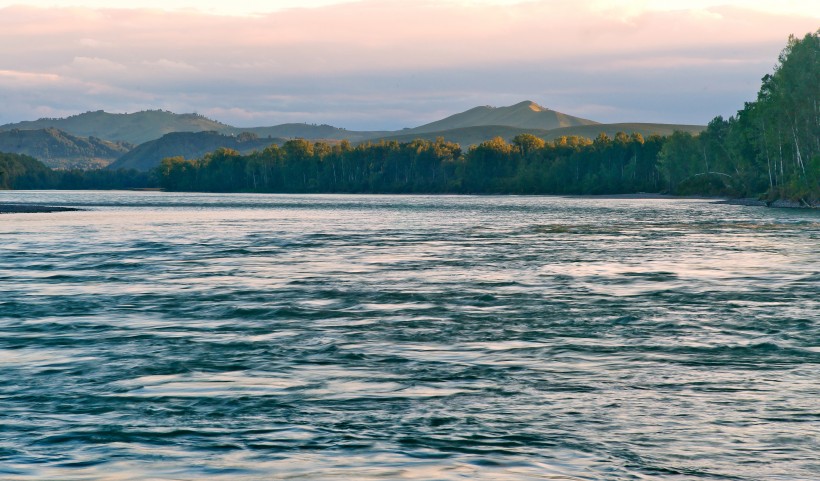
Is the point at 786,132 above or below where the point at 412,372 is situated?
above

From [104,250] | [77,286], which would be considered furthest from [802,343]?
[104,250]

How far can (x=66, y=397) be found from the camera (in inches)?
591

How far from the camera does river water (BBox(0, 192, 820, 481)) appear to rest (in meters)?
11.6

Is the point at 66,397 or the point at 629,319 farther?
the point at 629,319

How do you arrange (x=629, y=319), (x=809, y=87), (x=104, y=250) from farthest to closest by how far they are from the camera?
(x=809, y=87), (x=104, y=250), (x=629, y=319)

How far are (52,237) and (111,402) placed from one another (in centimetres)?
4700

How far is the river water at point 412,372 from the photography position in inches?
456

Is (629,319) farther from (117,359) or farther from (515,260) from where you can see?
(515,260)

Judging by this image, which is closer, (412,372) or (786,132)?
(412,372)

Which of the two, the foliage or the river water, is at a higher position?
the foliage

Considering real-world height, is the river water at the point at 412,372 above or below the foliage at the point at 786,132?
below

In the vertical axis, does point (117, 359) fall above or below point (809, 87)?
below

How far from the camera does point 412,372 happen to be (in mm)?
16922

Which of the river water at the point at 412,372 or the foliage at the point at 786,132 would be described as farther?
the foliage at the point at 786,132
